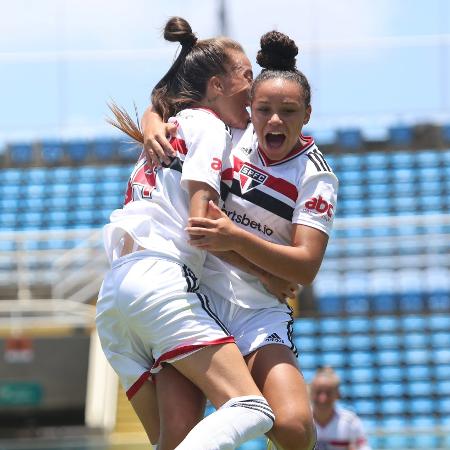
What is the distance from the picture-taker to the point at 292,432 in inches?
139

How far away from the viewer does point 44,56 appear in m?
16.3

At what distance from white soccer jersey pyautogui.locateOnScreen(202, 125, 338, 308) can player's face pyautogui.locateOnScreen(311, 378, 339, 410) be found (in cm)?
375

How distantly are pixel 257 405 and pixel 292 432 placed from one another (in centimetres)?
18

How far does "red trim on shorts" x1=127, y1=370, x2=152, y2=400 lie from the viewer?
3.72 metres

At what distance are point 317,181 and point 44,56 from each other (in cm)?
1304

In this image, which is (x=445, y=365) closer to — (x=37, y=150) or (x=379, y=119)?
(x=379, y=119)

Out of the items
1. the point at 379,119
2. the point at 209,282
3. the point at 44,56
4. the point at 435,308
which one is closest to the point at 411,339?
the point at 435,308

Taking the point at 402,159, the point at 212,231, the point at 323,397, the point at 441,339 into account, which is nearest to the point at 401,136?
the point at 402,159

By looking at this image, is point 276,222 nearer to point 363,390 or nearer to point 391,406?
point 391,406

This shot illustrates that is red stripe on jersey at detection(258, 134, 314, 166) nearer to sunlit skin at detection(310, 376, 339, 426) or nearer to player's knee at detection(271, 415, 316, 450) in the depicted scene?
player's knee at detection(271, 415, 316, 450)

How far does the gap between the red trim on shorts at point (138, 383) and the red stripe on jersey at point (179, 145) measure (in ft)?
2.32

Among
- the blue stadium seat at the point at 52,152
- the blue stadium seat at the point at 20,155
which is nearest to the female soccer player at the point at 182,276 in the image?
the blue stadium seat at the point at 52,152

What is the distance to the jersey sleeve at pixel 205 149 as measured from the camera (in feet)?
11.8

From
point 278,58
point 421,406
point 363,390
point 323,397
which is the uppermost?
point 278,58
